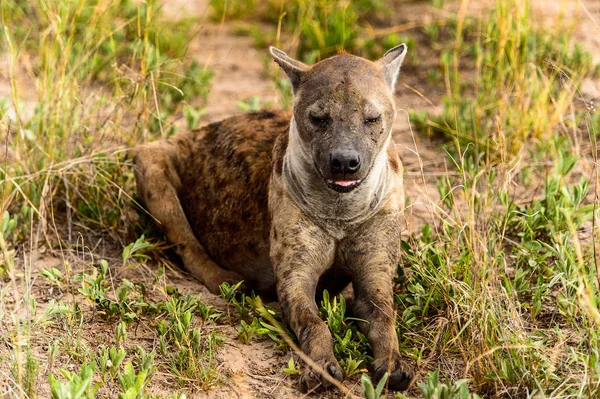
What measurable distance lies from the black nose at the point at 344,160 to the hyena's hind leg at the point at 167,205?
3.95 feet

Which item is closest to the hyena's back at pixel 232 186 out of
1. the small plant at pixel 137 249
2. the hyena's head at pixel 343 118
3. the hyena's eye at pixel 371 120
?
the small plant at pixel 137 249

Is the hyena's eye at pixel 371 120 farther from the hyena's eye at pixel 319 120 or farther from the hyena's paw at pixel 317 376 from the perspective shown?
the hyena's paw at pixel 317 376

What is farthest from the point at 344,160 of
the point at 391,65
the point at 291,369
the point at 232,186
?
the point at 232,186

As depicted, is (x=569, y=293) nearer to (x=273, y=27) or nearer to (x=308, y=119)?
(x=308, y=119)

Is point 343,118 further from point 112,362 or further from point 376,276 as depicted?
point 112,362

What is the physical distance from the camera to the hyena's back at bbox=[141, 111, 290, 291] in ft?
16.2

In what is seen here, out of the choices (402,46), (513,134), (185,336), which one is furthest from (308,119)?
(513,134)

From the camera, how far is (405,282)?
4.67m

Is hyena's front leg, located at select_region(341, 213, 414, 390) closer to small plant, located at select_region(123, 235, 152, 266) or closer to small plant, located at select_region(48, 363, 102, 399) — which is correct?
small plant, located at select_region(123, 235, 152, 266)

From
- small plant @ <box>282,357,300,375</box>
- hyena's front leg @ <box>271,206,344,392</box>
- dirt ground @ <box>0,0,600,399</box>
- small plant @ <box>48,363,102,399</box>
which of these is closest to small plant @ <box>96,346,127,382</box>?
dirt ground @ <box>0,0,600,399</box>

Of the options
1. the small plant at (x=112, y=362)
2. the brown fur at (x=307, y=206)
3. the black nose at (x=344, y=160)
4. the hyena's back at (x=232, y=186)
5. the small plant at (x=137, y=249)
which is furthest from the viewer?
the hyena's back at (x=232, y=186)

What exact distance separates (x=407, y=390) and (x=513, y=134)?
234 cm

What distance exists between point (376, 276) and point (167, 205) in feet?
4.54

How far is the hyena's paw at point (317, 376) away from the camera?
12.4 feet
